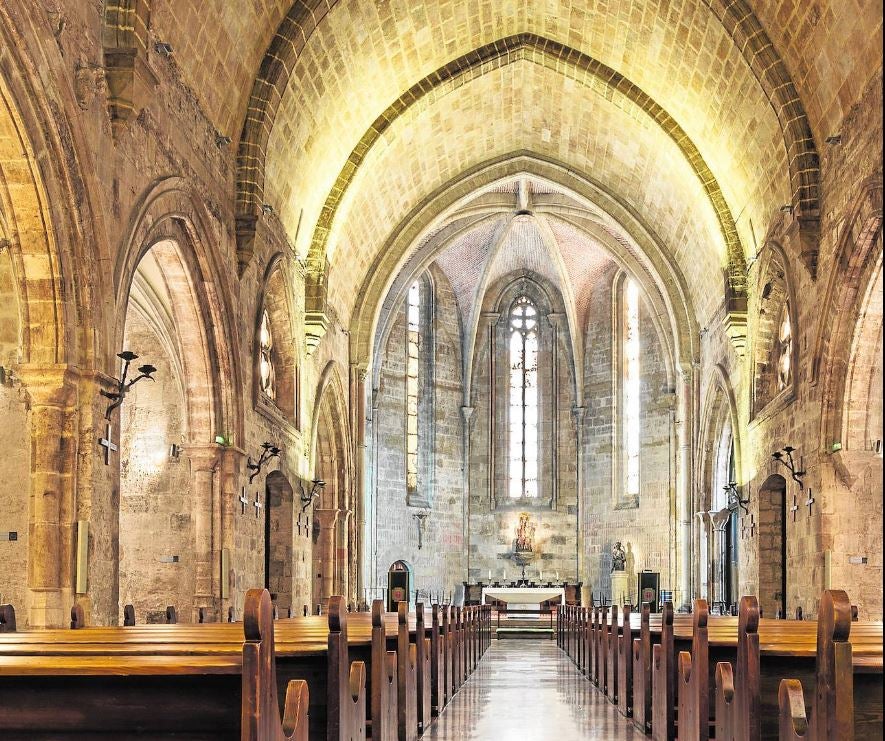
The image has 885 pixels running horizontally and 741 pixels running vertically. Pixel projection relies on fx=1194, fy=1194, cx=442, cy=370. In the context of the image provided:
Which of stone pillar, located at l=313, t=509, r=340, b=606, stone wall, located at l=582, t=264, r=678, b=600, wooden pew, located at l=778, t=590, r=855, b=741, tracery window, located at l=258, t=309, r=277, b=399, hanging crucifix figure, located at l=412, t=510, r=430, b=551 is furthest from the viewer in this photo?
hanging crucifix figure, located at l=412, t=510, r=430, b=551

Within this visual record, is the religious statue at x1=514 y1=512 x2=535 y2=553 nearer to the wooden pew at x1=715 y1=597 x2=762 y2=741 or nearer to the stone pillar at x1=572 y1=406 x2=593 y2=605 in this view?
the stone pillar at x1=572 y1=406 x2=593 y2=605

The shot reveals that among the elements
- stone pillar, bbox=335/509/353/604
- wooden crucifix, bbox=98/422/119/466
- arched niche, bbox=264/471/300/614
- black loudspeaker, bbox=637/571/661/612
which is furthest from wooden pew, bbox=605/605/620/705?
black loudspeaker, bbox=637/571/661/612

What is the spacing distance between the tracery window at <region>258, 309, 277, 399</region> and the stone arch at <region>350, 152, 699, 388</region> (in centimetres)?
568

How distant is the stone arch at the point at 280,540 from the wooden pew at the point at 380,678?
40.2 ft

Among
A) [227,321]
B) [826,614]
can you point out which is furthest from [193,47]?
[826,614]

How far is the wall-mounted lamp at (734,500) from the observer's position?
20484mm

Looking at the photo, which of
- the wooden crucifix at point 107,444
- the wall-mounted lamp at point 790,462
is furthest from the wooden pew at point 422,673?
the wall-mounted lamp at point 790,462

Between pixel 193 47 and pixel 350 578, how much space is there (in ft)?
43.4

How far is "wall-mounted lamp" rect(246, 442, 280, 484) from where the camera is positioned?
666 inches

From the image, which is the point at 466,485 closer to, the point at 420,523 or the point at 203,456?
the point at 420,523

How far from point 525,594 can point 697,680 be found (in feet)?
70.4

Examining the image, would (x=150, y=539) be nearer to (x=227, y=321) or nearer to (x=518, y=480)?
(x=227, y=321)

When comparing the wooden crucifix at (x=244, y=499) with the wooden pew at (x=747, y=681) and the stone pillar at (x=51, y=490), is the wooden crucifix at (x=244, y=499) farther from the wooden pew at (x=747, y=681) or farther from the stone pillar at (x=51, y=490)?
the wooden pew at (x=747, y=681)

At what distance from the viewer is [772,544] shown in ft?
63.1
